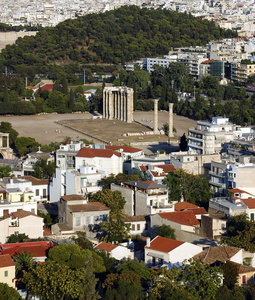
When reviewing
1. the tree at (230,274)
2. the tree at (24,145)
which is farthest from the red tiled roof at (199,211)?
the tree at (24,145)

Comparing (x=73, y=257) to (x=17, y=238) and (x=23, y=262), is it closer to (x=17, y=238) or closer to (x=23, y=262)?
(x=23, y=262)

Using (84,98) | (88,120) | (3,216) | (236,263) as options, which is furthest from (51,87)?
(236,263)

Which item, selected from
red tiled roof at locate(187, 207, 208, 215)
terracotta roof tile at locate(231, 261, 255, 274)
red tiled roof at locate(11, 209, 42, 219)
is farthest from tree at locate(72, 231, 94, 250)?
terracotta roof tile at locate(231, 261, 255, 274)

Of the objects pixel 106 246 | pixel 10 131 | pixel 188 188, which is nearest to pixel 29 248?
pixel 106 246

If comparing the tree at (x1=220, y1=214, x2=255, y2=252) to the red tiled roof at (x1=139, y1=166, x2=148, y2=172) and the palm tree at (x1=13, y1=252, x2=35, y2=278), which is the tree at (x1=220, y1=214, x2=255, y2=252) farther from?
the red tiled roof at (x1=139, y1=166, x2=148, y2=172)

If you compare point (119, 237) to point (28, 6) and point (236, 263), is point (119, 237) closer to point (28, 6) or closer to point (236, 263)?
point (236, 263)

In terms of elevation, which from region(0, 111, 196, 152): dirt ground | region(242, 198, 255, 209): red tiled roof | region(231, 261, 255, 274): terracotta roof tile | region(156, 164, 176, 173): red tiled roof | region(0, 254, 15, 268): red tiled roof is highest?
region(156, 164, 176, 173): red tiled roof

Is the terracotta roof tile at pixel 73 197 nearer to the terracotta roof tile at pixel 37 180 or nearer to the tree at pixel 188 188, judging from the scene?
the tree at pixel 188 188
